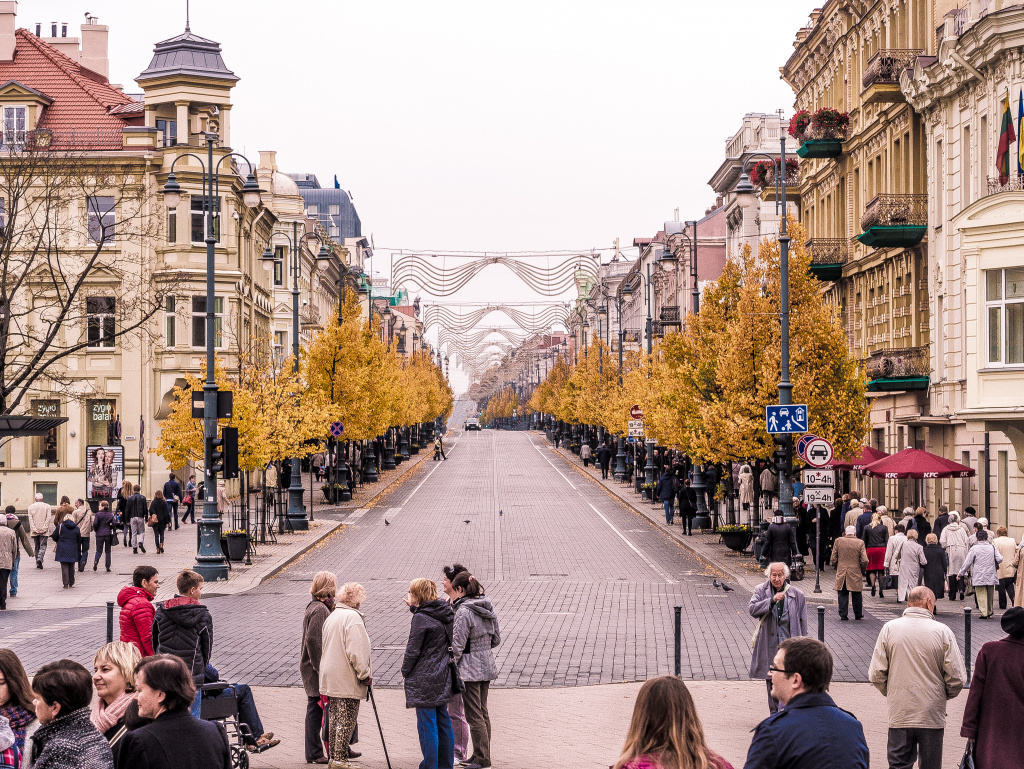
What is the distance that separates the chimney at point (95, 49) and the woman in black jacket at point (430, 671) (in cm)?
5920

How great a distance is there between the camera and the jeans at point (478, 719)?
12.1 metres

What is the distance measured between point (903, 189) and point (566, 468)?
3931 cm

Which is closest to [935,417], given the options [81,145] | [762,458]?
[762,458]

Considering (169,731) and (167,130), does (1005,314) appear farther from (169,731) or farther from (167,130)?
(167,130)

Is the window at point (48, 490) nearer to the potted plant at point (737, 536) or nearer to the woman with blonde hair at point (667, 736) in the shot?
the potted plant at point (737, 536)

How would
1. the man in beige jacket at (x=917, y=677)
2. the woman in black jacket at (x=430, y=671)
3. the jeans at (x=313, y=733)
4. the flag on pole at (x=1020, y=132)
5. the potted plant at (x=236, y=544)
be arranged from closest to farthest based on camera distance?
the man in beige jacket at (x=917, y=677)
the woman in black jacket at (x=430, y=671)
the jeans at (x=313, y=733)
the flag on pole at (x=1020, y=132)
the potted plant at (x=236, y=544)

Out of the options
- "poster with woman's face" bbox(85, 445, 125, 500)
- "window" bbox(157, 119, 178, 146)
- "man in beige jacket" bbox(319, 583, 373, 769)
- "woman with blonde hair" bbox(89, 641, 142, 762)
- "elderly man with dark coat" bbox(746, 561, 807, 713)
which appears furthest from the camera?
"window" bbox(157, 119, 178, 146)

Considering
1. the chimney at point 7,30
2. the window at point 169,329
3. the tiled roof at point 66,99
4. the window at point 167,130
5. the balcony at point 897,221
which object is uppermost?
the chimney at point 7,30

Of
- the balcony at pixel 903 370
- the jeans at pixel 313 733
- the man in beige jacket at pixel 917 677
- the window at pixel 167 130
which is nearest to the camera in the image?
the man in beige jacket at pixel 917 677

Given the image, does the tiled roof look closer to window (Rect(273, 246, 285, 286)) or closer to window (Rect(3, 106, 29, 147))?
window (Rect(3, 106, 29, 147))

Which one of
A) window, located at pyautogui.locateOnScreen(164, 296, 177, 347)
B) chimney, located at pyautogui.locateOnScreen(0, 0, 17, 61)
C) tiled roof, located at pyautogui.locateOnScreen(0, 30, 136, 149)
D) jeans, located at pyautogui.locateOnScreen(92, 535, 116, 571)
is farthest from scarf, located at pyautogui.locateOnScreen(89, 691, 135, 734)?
chimney, located at pyautogui.locateOnScreen(0, 0, 17, 61)

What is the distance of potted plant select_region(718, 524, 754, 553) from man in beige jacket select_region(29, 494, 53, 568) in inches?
616

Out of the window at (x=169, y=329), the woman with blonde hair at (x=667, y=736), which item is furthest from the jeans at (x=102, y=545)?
the woman with blonde hair at (x=667, y=736)

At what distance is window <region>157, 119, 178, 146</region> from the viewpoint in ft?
182
